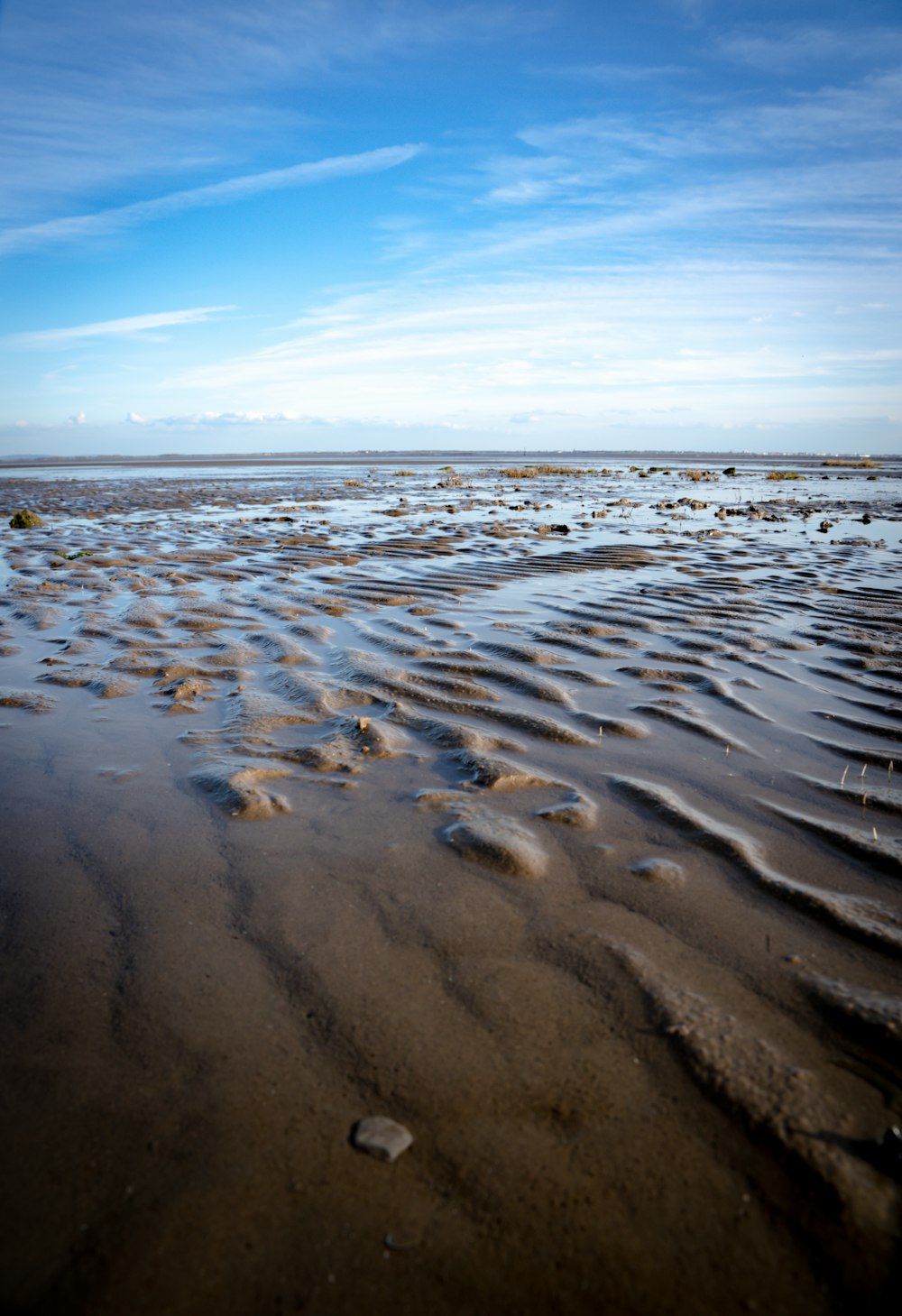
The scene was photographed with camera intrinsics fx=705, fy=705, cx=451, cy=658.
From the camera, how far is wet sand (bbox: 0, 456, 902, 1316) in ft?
4.86

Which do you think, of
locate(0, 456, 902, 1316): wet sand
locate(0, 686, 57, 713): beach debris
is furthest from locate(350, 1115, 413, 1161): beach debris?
locate(0, 686, 57, 713): beach debris

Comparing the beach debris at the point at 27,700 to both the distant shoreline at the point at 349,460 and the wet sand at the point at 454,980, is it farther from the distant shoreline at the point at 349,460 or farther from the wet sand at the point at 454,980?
the distant shoreline at the point at 349,460

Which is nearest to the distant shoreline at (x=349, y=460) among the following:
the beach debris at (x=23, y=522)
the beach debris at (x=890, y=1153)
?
the beach debris at (x=23, y=522)

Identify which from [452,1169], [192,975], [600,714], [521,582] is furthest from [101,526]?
[452,1169]

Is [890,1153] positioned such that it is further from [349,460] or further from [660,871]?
[349,460]

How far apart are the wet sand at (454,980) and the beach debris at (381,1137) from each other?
0.03 metres

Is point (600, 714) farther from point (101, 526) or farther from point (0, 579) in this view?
point (101, 526)

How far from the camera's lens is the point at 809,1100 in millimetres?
1797

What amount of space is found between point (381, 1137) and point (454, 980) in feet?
1.95

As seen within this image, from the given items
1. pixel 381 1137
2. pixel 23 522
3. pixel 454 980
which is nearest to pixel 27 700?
pixel 454 980

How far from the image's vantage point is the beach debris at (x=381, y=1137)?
167 cm

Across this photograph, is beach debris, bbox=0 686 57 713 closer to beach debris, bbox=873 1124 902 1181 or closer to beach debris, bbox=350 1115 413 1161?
A: beach debris, bbox=350 1115 413 1161

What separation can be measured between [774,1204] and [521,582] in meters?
7.91

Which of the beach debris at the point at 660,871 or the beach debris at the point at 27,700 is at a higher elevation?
the beach debris at the point at 27,700
